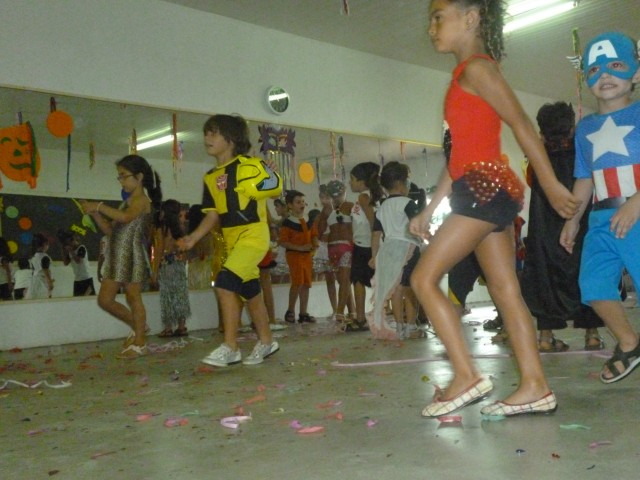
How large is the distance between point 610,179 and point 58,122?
5346 millimetres

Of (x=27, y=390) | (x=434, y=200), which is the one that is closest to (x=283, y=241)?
(x=27, y=390)

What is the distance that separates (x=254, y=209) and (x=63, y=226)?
320cm

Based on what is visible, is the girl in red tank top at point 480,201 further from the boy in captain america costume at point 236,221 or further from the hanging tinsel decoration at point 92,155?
the hanging tinsel decoration at point 92,155

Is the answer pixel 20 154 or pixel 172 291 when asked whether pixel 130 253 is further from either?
pixel 20 154

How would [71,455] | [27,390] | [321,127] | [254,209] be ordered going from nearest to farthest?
[71,455] → [27,390] → [254,209] → [321,127]

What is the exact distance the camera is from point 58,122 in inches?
249

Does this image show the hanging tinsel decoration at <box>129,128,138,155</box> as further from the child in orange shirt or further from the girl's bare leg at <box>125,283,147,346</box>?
the girl's bare leg at <box>125,283,147,346</box>

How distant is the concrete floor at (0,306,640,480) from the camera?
1.61 meters

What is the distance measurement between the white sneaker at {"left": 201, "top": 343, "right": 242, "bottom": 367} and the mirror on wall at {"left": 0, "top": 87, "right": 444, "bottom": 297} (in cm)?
310

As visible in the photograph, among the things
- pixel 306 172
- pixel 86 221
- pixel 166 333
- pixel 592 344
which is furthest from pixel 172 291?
pixel 592 344

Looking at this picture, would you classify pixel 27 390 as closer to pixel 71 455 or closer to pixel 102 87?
pixel 71 455

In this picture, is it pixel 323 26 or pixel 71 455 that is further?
pixel 323 26

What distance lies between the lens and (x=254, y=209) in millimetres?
3797

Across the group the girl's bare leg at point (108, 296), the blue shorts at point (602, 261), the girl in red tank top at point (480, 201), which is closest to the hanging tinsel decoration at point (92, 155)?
the girl's bare leg at point (108, 296)
